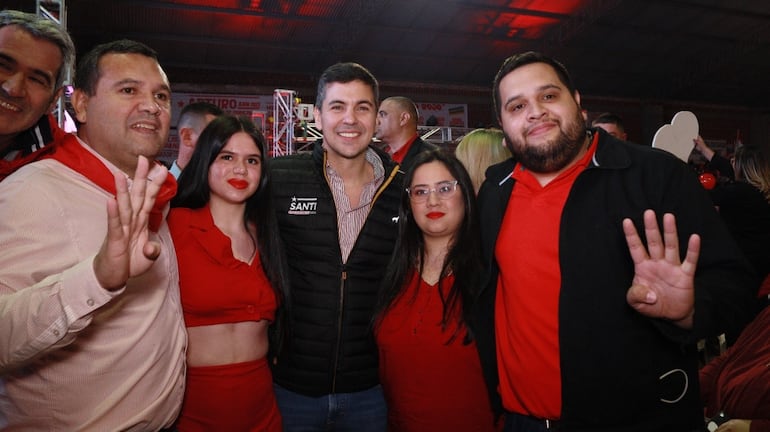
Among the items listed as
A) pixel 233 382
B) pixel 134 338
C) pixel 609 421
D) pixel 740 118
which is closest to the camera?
pixel 134 338

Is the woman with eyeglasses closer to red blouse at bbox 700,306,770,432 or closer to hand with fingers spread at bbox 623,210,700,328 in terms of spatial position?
hand with fingers spread at bbox 623,210,700,328

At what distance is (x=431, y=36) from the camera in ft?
34.2

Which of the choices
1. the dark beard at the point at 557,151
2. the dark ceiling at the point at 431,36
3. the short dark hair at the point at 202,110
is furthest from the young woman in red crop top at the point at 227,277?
the dark ceiling at the point at 431,36

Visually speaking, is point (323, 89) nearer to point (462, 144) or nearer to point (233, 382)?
point (462, 144)

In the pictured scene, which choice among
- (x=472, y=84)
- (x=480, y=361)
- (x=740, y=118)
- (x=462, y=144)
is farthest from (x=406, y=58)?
(x=740, y=118)

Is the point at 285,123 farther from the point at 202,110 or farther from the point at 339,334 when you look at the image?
the point at 339,334

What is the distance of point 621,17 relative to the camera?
32.9 ft

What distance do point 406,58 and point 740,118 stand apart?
12471 mm

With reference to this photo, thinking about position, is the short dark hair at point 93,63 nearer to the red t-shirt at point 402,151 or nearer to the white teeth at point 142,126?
the white teeth at point 142,126

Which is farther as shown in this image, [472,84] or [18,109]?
[472,84]

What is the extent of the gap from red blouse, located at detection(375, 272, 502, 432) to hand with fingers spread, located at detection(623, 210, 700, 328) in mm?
793

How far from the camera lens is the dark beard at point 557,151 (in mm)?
1871

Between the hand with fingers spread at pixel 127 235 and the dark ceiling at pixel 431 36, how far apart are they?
8.53 meters

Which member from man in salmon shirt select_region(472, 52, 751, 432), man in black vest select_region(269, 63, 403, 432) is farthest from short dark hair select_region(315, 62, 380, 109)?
man in salmon shirt select_region(472, 52, 751, 432)
